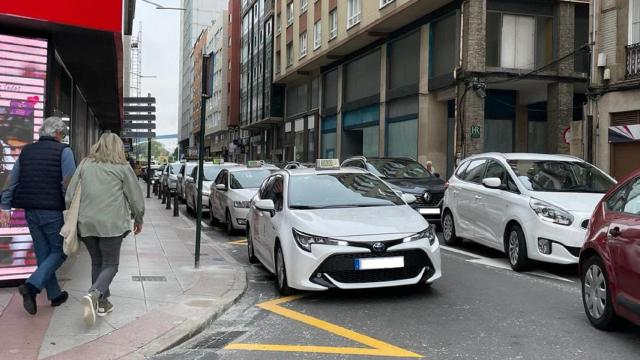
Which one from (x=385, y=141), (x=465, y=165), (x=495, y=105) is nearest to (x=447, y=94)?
(x=495, y=105)

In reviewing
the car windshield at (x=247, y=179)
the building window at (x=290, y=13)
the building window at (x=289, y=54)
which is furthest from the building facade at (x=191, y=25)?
the car windshield at (x=247, y=179)

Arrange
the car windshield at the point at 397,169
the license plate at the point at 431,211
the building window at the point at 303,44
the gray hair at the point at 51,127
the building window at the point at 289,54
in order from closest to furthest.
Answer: the gray hair at the point at 51,127, the license plate at the point at 431,211, the car windshield at the point at 397,169, the building window at the point at 303,44, the building window at the point at 289,54

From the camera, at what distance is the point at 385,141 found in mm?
28062

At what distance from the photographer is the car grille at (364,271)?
6219 mm

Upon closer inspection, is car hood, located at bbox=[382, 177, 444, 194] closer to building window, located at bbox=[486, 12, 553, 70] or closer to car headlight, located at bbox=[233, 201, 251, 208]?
car headlight, located at bbox=[233, 201, 251, 208]

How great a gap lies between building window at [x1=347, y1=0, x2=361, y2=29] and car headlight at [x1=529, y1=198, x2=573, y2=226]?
22.3 metres

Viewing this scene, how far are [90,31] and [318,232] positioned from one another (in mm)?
3764

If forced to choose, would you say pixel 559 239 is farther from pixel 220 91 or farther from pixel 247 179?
pixel 220 91

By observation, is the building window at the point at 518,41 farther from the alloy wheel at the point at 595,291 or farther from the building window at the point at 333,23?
the alloy wheel at the point at 595,291

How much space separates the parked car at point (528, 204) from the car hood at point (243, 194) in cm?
439

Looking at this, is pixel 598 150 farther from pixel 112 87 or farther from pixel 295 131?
pixel 295 131

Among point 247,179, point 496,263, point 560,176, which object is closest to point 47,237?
point 496,263

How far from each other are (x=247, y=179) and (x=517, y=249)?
24.8 feet

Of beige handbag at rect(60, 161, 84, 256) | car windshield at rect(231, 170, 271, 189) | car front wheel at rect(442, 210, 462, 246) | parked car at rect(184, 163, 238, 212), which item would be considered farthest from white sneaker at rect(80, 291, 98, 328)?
parked car at rect(184, 163, 238, 212)
